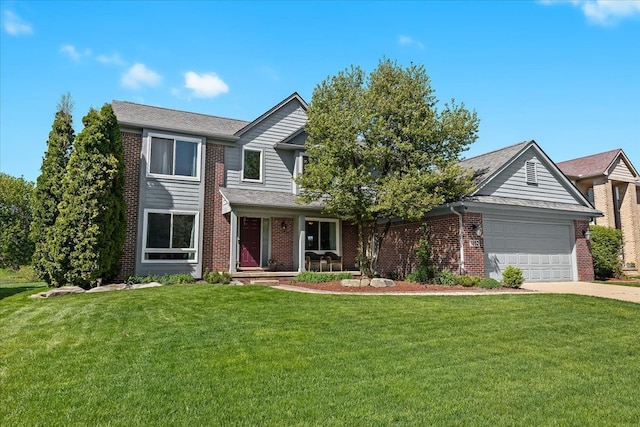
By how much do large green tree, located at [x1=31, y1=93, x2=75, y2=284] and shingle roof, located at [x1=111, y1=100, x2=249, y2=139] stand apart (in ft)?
6.01

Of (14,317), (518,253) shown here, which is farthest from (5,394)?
(518,253)

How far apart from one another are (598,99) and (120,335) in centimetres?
1661

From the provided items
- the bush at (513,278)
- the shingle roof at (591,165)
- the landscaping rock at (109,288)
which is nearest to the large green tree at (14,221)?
the landscaping rock at (109,288)

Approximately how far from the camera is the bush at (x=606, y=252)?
18.4 meters

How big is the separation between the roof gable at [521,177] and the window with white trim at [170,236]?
36.8 feet

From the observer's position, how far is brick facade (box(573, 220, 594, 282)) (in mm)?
17156

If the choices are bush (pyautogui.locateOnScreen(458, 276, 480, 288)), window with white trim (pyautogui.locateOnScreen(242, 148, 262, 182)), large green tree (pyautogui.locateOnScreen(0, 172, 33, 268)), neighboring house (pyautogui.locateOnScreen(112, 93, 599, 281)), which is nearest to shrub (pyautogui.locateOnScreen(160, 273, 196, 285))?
neighboring house (pyautogui.locateOnScreen(112, 93, 599, 281))

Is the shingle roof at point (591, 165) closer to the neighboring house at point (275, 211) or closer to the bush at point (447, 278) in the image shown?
the neighboring house at point (275, 211)

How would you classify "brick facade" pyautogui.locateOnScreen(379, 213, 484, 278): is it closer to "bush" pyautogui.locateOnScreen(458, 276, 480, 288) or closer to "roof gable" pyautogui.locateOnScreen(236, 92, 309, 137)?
"bush" pyautogui.locateOnScreen(458, 276, 480, 288)

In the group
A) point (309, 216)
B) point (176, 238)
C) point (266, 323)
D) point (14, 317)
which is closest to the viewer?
point (266, 323)

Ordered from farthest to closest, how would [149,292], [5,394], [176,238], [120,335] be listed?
[176,238]
[149,292]
[120,335]
[5,394]

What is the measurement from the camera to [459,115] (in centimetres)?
1421

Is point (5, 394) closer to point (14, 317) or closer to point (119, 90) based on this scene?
point (14, 317)

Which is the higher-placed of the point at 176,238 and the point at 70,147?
the point at 70,147
